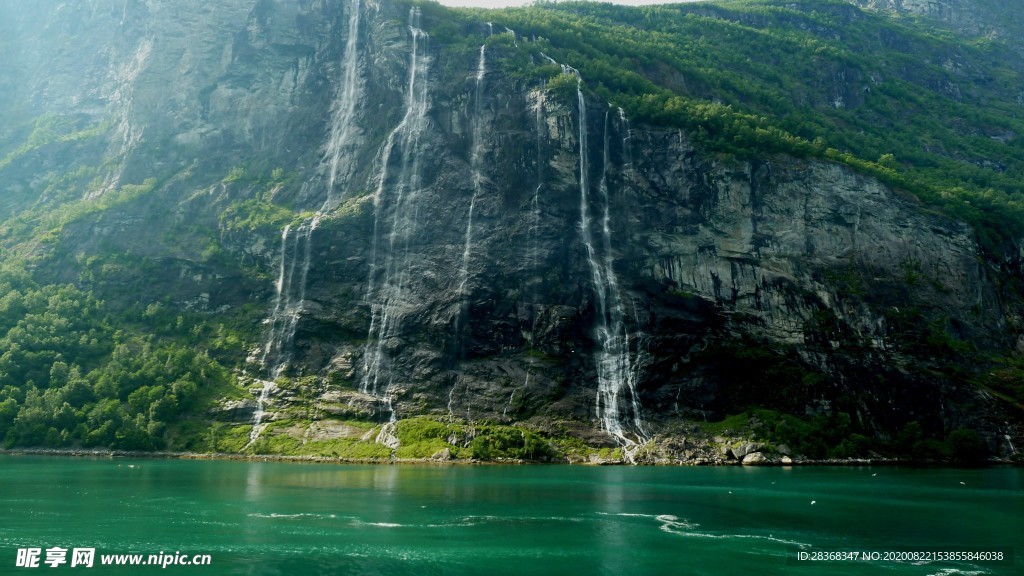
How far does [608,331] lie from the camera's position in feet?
234

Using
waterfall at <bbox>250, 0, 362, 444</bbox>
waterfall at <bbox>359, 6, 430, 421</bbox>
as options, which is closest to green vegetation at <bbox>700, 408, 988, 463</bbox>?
waterfall at <bbox>359, 6, 430, 421</bbox>

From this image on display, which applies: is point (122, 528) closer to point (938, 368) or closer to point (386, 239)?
point (386, 239)

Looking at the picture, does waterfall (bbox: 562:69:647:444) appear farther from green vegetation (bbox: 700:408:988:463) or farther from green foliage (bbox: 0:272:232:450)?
green foliage (bbox: 0:272:232:450)

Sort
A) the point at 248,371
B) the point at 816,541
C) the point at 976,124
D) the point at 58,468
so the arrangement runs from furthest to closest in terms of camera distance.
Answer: the point at 976,124
the point at 248,371
the point at 58,468
the point at 816,541

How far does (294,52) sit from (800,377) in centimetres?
7449

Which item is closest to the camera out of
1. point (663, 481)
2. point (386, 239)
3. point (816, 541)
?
point (816, 541)

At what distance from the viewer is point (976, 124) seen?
121625mm

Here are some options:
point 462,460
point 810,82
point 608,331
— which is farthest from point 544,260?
point 810,82

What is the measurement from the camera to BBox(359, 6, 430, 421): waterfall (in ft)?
231

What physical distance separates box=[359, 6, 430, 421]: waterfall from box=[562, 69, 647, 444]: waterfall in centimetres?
1832

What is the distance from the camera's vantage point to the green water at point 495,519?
23688mm

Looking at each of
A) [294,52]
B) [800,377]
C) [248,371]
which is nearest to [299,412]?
[248,371]

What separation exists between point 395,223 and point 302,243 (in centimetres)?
1038

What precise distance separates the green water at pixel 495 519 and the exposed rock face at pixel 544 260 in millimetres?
19207
